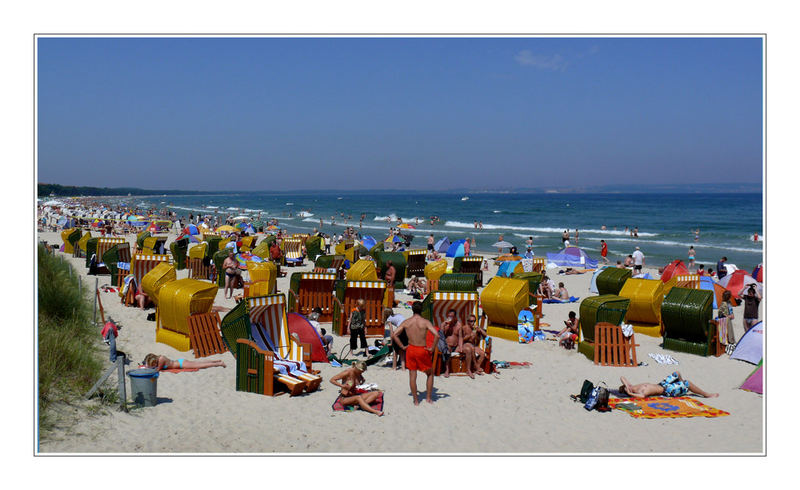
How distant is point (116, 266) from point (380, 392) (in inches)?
461

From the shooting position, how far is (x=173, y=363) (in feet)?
30.0

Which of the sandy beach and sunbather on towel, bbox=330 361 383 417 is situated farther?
sunbather on towel, bbox=330 361 383 417

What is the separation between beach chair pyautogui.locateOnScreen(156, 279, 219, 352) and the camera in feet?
33.5

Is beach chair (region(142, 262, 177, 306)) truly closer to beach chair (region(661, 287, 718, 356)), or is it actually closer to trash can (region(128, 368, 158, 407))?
trash can (region(128, 368, 158, 407))

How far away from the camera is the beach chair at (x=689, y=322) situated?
10641mm

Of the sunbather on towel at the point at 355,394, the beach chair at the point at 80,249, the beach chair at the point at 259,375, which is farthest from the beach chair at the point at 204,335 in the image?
the beach chair at the point at 80,249

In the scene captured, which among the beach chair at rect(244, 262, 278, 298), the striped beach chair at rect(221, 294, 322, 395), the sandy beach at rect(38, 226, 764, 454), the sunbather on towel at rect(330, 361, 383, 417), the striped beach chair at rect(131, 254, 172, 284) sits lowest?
the sandy beach at rect(38, 226, 764, 454)

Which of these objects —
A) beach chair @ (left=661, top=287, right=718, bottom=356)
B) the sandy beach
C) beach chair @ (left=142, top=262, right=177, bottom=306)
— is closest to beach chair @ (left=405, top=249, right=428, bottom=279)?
beach chair @ (left=142, top=262, right=177, bottom=306)

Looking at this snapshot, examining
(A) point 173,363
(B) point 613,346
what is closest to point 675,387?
(B) point 613,346

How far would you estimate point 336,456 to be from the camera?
5754 mm

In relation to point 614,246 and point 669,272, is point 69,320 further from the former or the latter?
point 614,246

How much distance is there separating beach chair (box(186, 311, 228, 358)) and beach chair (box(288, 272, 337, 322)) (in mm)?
3033

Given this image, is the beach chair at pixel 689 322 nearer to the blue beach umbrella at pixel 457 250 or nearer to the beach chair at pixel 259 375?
the beach chair at pixel 259 375

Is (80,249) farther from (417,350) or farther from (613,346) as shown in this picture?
(613,346)
